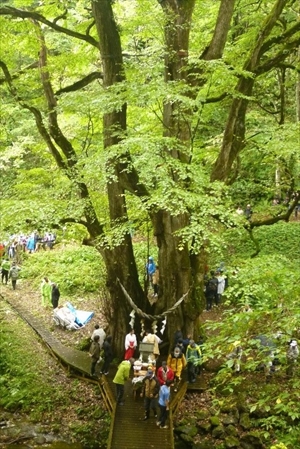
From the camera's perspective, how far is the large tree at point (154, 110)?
27.7 feet

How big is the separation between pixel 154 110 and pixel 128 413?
22.5 feet

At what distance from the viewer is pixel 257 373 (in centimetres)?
1149

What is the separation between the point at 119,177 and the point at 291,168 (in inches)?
248

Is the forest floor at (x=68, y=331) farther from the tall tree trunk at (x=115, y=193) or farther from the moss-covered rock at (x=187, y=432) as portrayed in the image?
the tall tree trunk at (x=115, y=193)

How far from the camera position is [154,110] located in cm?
1049

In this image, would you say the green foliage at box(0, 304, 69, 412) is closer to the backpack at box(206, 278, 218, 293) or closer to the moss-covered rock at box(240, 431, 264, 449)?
the moss-covered rock at box(240, 431, 264, 449)

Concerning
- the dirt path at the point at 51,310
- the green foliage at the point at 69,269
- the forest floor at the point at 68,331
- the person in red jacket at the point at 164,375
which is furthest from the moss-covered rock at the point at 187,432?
the green foliage at the point at 69,269

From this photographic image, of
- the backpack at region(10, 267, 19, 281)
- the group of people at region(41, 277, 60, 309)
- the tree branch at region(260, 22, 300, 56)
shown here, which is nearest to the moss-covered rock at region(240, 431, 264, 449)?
the tree branch at region(260, 22, 300, 56)

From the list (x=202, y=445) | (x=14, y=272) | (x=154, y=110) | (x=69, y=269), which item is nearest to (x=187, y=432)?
(x=202, y=445)

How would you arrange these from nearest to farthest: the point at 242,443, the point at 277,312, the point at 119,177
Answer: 1. the point at 277,312
2. the point at 242,443
3. the point at 119,177

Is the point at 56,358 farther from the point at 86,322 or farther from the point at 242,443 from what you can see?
the point at 242,443

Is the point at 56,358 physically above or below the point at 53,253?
below

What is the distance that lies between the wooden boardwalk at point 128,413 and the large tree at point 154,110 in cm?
134

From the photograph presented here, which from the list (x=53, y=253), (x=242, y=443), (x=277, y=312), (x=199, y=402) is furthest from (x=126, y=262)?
(x=53, y=253)
